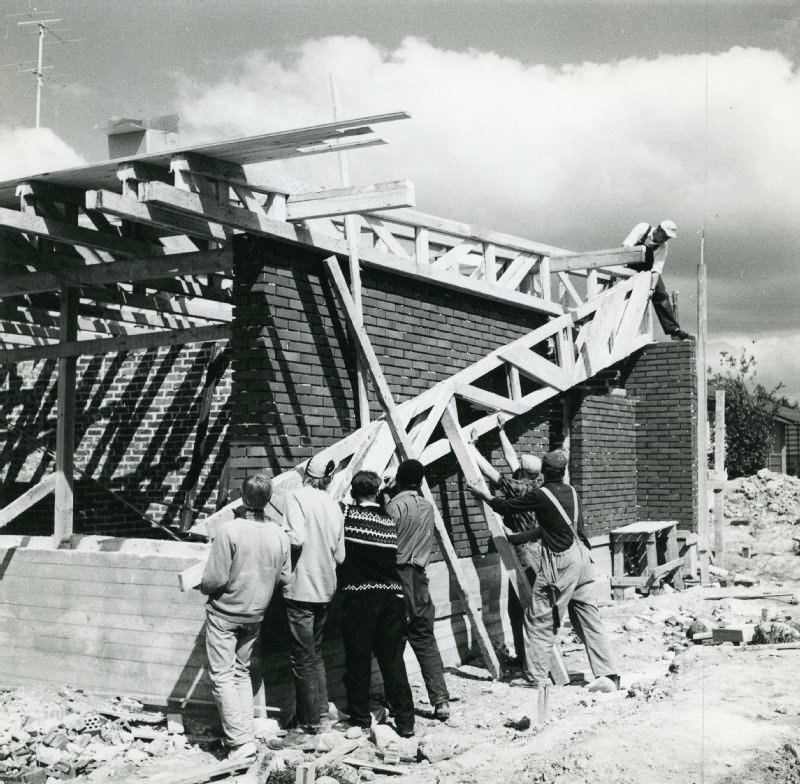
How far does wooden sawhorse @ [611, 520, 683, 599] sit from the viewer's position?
12.8 metres

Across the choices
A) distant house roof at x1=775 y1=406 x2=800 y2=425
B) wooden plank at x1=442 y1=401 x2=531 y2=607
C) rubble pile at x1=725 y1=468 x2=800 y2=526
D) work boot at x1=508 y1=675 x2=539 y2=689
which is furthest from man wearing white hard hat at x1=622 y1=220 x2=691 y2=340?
distant house roof at x1=775 y1=406 x2=800 y2=425

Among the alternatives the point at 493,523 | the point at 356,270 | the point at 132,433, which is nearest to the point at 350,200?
the point at 356,270

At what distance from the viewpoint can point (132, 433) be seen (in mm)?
12539

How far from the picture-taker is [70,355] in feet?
27.7

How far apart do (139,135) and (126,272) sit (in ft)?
5.42

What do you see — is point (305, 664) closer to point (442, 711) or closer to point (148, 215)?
point (442, 711)

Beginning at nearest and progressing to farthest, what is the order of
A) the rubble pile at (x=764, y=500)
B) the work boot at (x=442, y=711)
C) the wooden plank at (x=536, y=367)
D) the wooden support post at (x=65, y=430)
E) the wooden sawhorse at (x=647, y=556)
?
1. the work boot at (x=442, y=711)
2. the wooden support post at (x=65, y=430)
3. the wooden plank at (x=536, y=367)
4. the wooden sawhorse at (x=647, y=556)
5. the rubble pile at (x=764, y=500)

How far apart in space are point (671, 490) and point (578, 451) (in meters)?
2.20

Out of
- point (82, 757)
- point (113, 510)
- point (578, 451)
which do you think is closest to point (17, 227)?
point (82, 757)

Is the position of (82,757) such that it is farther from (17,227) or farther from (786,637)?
(786,637)

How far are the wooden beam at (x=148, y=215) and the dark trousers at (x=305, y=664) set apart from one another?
9.35ft

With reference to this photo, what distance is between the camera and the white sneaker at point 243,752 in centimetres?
604

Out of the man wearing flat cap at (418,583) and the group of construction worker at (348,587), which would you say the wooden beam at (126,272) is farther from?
the man wearing flat cap at (418,583)

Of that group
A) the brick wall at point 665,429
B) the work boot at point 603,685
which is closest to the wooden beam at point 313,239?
the brick wall at point 665,429
